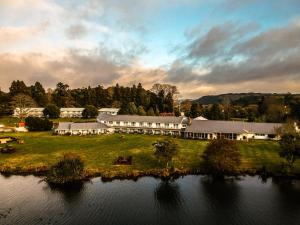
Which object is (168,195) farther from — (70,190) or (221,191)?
(70,190)

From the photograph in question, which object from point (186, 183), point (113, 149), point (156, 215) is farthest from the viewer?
point (113, 149)

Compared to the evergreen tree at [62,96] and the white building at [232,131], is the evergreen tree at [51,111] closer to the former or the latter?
the evergreen tree at [62,96]

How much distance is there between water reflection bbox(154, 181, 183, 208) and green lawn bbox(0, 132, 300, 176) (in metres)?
7.83

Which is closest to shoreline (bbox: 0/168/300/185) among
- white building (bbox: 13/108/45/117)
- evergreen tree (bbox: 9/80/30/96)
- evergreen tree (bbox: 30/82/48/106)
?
white building (bbox: 13/108/45/117)

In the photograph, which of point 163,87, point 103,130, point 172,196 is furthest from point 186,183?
point 163,87

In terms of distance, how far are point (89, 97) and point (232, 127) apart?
351 ft

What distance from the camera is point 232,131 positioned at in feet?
290

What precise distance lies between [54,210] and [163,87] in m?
133

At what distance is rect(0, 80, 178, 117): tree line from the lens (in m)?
147

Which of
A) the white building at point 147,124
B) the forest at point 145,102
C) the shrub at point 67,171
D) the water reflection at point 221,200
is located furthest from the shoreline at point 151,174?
the forest at point 145,102

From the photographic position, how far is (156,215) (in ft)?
125

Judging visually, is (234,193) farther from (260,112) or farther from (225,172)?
(260,112)

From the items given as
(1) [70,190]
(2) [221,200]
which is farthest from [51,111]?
(2) [221,200]

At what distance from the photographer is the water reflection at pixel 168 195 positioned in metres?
42.3
